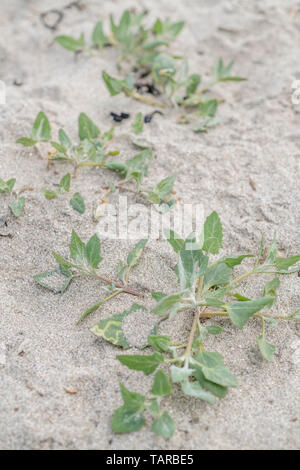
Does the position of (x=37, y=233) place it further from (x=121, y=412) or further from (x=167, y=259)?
(x=121, y=412)

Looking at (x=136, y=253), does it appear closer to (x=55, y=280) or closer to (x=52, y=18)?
(x=55, y=280)

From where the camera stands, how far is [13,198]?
207 centimetres

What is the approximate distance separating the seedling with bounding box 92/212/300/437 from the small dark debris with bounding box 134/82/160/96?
4.03 feet

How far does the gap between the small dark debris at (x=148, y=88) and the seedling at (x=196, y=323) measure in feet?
4.03

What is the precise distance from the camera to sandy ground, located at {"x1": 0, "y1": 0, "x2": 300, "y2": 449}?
1.49 meters

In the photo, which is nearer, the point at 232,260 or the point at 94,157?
the point at 232,260

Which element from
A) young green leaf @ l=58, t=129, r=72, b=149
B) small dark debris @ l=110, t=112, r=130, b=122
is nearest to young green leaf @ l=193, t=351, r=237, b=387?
young green leaf @ l=58, t=129, r=72, b=149

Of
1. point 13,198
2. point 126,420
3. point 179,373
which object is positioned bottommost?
point 126,420

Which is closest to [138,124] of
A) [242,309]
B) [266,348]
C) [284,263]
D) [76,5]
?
[284,263]

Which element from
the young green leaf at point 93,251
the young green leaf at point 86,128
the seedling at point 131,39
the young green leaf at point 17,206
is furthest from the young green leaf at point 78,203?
the seedling at point 131,39

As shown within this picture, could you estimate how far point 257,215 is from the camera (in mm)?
2090

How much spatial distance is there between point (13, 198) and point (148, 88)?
1099 mm

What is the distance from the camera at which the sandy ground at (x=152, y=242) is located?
4.87 ft
